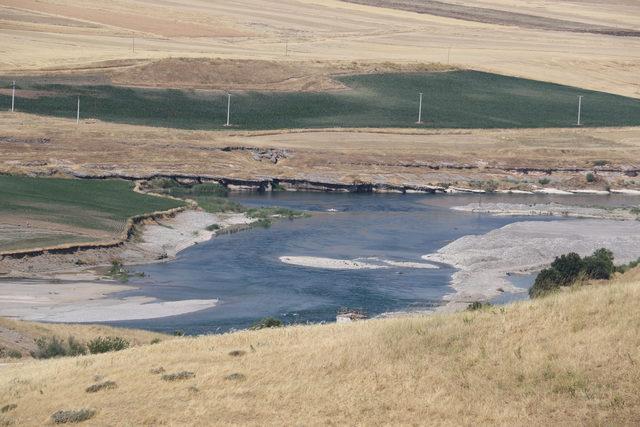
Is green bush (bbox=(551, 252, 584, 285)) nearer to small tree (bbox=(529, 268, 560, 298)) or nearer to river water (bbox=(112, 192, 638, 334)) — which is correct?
small tree (bbox=(529, 268, 560, 298))

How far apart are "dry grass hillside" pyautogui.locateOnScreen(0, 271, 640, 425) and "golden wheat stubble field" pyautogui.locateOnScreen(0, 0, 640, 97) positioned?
9308cm

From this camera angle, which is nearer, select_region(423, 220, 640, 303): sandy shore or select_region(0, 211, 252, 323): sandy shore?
select_region(0, 211, 252, 323): sandy shore

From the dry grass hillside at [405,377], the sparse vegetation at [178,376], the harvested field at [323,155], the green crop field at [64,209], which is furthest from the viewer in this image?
the harvested field at [323,155]

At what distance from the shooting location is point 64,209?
204ft

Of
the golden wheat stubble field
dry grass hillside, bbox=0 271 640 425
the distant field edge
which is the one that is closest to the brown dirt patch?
the golden wheat stubble field

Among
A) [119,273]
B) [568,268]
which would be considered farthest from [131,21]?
[568,268]

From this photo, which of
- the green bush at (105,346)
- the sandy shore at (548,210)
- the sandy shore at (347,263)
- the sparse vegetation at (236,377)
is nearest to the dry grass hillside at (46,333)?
the green bush at (105,346)

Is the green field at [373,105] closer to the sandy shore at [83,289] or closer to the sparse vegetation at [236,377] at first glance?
the sandy shore at [83,289]

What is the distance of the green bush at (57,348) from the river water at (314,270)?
300 inches

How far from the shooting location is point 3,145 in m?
84.4

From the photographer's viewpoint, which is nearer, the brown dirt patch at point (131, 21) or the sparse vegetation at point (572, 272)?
the sparse vegetation at point (572, 272)

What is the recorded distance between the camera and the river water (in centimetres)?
4528

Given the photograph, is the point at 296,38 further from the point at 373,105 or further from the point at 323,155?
the point at 323,155

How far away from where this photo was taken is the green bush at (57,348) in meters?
31.9
